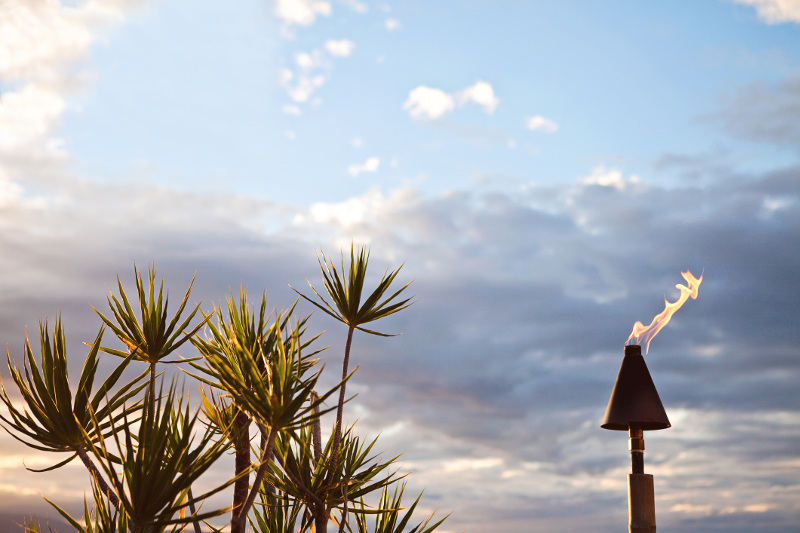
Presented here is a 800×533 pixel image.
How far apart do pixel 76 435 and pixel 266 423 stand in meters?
1.58

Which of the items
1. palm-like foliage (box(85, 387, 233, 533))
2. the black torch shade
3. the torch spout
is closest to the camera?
palm-like foliage (box(85, 387, 233, 533))

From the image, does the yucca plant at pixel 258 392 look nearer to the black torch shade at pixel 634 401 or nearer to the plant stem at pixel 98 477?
the plant stem at pixel 98 477

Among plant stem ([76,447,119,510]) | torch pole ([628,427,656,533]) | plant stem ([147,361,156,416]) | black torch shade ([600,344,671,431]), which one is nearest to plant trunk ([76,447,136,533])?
plant stem ([76,447,119,510])

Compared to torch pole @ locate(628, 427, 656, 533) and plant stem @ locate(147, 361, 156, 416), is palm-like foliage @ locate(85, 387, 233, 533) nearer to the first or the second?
plant stem @ locate(147, 361, 156, 416)

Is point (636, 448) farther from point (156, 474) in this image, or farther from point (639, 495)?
point (156, 474)

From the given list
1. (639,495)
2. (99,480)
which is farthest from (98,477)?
(639,495)

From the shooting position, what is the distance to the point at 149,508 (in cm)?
416

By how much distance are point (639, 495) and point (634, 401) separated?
0.82 metres

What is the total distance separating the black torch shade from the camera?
6.01m

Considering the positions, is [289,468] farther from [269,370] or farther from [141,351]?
[269,370]

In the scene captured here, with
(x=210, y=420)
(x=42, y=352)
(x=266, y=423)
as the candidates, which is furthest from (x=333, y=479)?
(x=42, y=352)

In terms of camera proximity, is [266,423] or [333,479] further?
[333,479]

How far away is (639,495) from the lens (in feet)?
20.0

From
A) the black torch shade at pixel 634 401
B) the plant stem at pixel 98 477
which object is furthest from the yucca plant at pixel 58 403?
the black torch shade at pixel 634 401
